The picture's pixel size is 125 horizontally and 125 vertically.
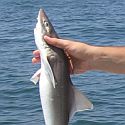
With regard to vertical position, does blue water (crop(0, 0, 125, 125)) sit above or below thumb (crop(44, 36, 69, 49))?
below

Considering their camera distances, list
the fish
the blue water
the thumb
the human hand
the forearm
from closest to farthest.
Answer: the fish
the thumb
the human hand
the forearm
the blue water

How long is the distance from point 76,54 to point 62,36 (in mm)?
16761

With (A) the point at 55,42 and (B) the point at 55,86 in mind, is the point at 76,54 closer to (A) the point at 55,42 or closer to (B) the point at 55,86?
(A) the point at 55,42

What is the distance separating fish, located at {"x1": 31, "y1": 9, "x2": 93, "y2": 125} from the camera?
3988 millimetres

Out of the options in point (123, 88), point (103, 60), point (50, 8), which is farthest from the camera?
point (50, 8)

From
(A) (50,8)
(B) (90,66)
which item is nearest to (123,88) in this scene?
(B) (90,66)

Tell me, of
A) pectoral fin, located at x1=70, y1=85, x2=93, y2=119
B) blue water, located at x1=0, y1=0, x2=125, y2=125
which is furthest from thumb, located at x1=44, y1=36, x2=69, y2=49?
blue water, located at x1=0, y1=0, x2=125, y2=125

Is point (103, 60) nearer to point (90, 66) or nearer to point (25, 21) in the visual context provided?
point (90, 66)

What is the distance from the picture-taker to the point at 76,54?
4.44 m

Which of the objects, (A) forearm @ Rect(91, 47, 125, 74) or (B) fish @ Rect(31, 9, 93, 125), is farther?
(A) forearm @ Rect(91, 47, 125, 74)

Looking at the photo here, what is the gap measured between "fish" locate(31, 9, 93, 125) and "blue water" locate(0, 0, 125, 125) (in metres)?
6.83

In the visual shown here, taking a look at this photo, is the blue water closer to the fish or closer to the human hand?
the human hand

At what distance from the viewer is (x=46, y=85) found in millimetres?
3979

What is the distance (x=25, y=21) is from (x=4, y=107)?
14.0m
